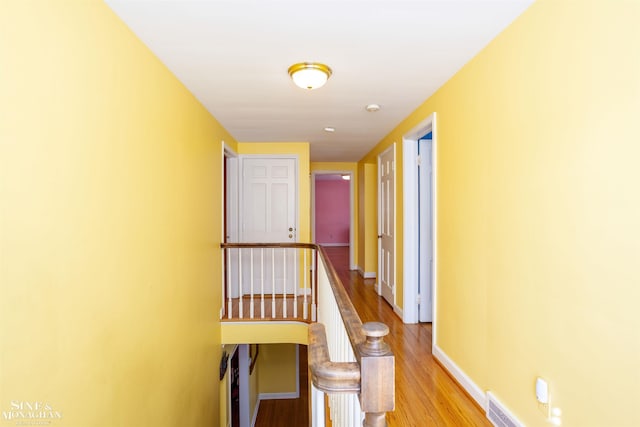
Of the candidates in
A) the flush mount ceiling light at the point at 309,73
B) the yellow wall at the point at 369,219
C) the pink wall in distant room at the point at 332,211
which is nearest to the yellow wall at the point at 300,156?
the yellow wall at the point at 369,219

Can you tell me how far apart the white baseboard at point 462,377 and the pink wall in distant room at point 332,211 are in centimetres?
897

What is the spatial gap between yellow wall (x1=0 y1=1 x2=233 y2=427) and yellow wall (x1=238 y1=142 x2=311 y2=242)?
6.89 ft

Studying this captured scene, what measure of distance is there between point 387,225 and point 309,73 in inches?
106

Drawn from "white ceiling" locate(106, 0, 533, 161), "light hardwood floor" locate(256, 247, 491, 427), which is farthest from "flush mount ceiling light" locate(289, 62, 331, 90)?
"light hardwood floor" locate(256, 247, 491, 427)

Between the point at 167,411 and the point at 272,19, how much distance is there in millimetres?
2671

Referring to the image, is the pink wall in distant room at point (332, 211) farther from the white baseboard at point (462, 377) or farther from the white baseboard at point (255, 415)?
the white baseboard at point (462, 377)

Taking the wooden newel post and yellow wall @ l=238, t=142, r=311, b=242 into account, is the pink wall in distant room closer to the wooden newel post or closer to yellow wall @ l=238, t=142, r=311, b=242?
yellow wall @ l=238, t=142, r=311, b=242

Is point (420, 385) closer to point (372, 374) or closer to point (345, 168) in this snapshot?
point (372, 374)

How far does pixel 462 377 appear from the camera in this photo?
2.25 meters

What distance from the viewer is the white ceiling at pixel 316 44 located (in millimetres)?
1567

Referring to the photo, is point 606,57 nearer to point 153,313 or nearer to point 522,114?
point 522,114

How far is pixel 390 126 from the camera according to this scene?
385 cm

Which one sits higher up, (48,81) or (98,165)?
(48,81)

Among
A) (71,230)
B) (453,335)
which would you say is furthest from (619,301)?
(71,230)
